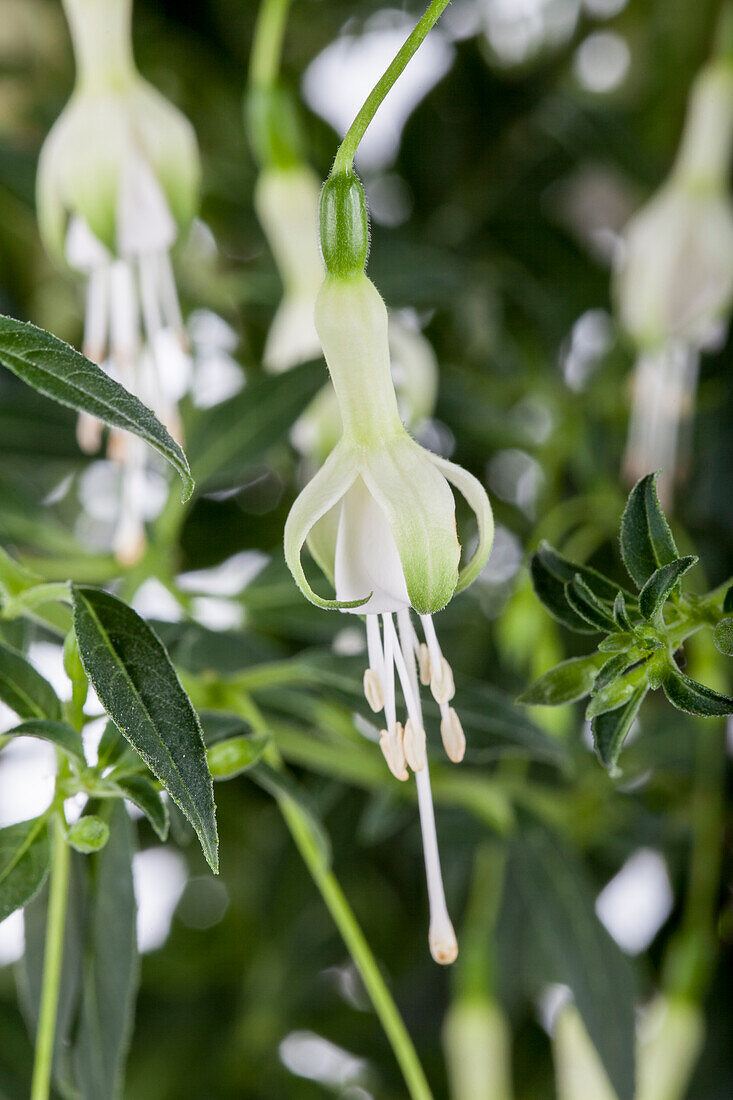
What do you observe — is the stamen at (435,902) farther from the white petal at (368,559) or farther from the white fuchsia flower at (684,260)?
the white fuchsia flower at (684,260)

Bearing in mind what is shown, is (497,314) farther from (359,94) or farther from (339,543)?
(339,543)

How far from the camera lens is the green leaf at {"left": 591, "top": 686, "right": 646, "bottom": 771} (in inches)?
9.9

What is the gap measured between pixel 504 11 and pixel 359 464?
522 mm

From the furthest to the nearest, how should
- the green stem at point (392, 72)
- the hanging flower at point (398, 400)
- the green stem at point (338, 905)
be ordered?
the hanging flower at point (398, 400) → the green stem at point (338, 905) → the green stem at point (392, 72)

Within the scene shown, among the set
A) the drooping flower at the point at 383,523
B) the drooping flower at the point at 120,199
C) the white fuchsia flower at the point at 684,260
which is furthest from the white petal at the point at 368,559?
the white fuchsia flower at the point at 684,260

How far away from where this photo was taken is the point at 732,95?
51 centimetres

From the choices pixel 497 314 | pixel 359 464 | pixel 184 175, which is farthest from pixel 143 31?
pixel 359 464

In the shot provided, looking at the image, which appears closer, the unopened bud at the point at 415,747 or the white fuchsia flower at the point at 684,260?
the unopened bud at the point at 415,747

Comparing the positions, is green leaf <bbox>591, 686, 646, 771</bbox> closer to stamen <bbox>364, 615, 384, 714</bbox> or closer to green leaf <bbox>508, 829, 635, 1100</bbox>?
stamen <bbox>364, 615, 384, 714</bbox>

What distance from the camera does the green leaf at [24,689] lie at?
10.8 inches

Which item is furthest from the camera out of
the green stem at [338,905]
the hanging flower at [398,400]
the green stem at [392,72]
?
the hanging flower at [398,400]

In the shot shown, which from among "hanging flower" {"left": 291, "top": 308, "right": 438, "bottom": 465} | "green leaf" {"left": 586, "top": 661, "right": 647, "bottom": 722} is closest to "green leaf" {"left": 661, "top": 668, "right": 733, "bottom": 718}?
"green leaf" {"left": 586, "top": 661, "right": 647, "bottom": 722}

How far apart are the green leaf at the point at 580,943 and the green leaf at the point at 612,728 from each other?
8.2 inches

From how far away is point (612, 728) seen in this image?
0.83 ft
